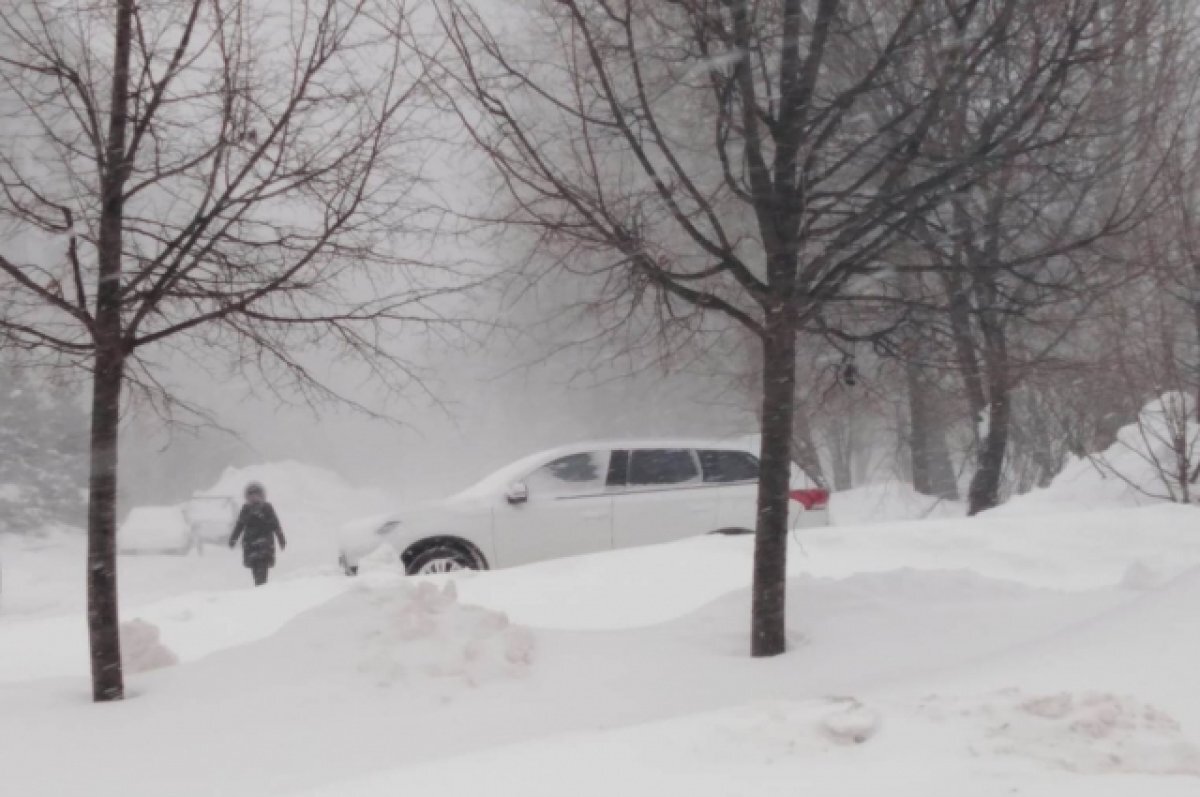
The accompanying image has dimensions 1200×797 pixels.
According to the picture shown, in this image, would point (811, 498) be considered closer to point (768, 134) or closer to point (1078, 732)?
point (768, 134)

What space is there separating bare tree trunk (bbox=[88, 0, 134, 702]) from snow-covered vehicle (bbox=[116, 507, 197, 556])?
17.4 metres

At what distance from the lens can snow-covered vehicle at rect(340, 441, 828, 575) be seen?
10.6 meters

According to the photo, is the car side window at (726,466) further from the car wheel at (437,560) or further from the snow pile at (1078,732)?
the snow pile at (1078,732)

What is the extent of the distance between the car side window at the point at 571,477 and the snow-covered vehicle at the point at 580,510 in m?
0.01

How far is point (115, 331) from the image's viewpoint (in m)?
5.71

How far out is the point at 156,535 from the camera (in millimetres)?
22781

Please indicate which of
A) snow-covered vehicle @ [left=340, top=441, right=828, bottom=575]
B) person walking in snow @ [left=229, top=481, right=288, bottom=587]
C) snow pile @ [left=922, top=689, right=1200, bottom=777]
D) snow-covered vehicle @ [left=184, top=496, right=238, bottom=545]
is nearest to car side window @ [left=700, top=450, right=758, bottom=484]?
snow-covered vehicle @ [left=340, top=441, right=828, bottom=575]

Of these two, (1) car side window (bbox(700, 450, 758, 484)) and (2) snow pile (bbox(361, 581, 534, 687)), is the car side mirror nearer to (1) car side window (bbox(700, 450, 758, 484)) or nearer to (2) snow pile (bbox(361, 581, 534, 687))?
(1) car side window (bbox(700, 450, 758, 484))

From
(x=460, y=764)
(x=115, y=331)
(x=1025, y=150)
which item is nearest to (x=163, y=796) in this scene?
(x=460, y=764)

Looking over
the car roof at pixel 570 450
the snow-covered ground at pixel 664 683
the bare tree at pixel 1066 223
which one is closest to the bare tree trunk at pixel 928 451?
the car roof at pixel 570 450

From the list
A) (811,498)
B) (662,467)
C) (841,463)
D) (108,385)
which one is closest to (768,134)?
(108,385)

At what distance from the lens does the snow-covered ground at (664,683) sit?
3.84 m

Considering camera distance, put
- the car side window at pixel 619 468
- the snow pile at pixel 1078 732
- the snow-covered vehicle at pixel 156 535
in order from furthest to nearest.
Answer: the snow-covered vehicle at pixel 156 535
the car side window at pixel 619 468
the snow pile at pixel 1078 732

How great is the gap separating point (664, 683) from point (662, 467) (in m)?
5.66
